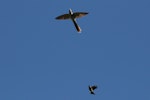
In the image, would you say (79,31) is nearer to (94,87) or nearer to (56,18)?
(56,18)

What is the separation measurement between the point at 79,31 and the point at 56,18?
23.3ft

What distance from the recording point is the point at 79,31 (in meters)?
108

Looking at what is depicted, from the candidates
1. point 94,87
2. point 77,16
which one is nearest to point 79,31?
point 77,16

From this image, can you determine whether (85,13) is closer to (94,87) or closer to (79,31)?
(79,31)

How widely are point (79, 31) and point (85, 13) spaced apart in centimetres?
712

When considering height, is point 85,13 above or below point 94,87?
above

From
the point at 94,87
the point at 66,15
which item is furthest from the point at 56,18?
the point at 94,87

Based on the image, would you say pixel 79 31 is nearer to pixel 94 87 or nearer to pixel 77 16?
pixel 77 16

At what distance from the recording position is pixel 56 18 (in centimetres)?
10569

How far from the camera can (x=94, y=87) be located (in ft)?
370

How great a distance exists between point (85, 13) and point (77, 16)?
327 centimetres

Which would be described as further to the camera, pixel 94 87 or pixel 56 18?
pixel 94 87

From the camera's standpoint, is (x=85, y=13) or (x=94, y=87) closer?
(x=85, y=13)

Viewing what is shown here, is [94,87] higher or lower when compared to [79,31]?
lower
